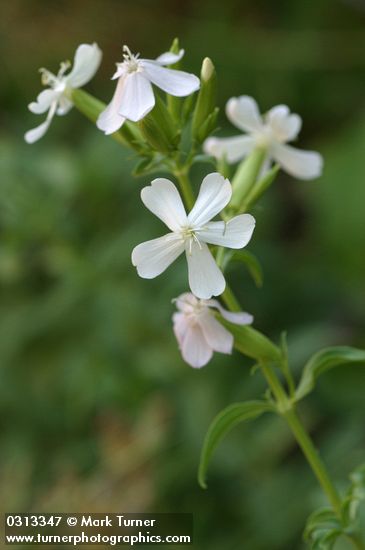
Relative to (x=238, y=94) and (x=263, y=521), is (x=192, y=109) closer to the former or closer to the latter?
(x=263, y=521)

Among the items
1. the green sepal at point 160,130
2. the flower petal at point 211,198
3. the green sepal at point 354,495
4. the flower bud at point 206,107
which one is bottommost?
the green sepal at point 354,495

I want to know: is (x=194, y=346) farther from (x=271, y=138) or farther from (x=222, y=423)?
(x=271, y=138)

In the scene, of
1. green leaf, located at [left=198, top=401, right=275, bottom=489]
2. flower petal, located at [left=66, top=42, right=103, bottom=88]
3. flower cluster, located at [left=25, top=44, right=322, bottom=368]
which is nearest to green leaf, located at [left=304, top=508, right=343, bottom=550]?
green leaf, located at [left=198, top=401, right=275, bottom=489]

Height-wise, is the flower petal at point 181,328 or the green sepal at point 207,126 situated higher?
the green sepal at point 207,126

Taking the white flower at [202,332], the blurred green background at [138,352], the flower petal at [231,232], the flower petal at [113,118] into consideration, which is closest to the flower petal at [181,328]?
the white flower at [202,332]

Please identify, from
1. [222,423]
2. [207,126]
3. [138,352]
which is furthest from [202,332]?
[138,352]

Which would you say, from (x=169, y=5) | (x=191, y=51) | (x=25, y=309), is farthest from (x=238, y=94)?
(x=25, y=309)

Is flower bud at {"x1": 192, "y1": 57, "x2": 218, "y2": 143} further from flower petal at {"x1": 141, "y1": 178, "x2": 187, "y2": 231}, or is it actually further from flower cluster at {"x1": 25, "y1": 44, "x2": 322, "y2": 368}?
flower petal at {"x1": 141, "y1": 178, "x2": 187, "y2": 231}

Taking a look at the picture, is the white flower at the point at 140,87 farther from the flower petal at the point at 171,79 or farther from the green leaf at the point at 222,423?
the green leaf at the point at 222,423
